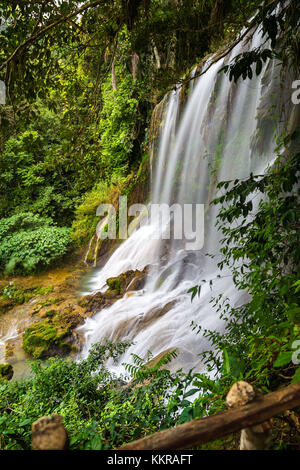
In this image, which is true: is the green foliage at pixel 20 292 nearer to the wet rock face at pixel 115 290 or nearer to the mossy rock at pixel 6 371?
the wet rock face at pixel 115 290

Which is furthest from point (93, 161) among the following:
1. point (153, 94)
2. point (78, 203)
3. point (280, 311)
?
point (78, 203)

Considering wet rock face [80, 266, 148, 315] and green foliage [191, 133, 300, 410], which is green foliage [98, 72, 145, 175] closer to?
wet rock face [80, 266, 148, 315]

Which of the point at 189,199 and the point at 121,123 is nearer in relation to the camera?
the point at 189,199

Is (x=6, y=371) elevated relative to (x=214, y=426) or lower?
lower

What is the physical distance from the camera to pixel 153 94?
10.0 m

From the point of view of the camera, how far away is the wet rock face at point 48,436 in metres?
1.01

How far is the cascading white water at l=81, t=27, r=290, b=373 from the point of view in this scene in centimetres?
512

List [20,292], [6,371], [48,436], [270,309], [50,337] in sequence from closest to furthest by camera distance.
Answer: [48,436] → [270,309] → [6,371] → [50,337] → [20,292]

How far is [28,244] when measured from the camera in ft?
33.7

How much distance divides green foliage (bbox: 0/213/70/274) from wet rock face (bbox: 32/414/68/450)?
9.44 m

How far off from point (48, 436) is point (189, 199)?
299 inches

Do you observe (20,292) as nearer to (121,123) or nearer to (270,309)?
(121,123)

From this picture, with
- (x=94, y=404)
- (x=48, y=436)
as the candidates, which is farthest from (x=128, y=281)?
(x=48, y=436)

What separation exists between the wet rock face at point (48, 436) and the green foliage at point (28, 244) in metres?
9.44
